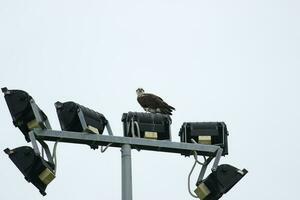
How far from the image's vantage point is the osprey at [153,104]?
1170cm

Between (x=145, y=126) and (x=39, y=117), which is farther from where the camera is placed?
(x=145, y=126)

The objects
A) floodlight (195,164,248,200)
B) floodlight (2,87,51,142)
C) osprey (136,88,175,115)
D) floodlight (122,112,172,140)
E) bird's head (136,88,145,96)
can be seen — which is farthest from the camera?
bird's head (136,88,145,96)

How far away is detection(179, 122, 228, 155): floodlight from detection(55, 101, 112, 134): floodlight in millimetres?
982

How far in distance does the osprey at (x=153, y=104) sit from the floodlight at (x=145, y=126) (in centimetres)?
317

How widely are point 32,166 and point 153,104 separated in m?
4.91

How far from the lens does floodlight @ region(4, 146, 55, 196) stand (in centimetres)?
732

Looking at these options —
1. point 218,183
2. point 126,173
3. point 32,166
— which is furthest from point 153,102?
point 32,166

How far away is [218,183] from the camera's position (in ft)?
25.7

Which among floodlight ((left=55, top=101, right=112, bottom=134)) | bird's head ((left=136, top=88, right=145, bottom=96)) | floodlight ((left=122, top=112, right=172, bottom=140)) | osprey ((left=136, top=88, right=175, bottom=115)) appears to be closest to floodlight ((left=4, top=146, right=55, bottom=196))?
floodlight ((left=55, top=101, right=112, bottom=134))

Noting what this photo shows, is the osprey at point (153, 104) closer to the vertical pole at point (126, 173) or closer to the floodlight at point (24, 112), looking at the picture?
the vertical pole at point (126, 173)

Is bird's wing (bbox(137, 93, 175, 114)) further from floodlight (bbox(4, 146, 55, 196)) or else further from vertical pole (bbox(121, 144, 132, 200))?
floodlight (bbox(4, 146, 55, 196))

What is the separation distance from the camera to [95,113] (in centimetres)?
790

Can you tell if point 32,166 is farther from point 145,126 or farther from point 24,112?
→ point 145,126

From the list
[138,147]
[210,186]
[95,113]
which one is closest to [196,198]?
[210,186]
